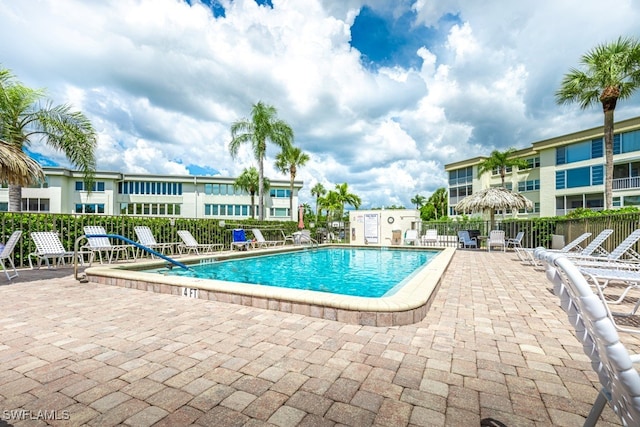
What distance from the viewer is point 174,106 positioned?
58.7 ft

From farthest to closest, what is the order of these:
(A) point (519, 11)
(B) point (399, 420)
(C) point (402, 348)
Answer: (A) point (519, 11), (C) point (402, 348), (B) point (399, 420)

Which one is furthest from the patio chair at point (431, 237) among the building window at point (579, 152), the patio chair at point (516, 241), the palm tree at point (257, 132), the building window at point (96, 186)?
the building window at point (96, 186)

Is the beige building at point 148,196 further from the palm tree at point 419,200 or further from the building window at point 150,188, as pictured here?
the palm tree at point 419,200

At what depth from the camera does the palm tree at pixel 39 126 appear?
892 centimetres

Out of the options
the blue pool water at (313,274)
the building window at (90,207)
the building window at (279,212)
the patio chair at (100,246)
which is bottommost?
the blue pool water at (313,274)

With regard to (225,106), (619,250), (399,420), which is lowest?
(399,420)

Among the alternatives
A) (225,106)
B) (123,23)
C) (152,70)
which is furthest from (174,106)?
(123,23)

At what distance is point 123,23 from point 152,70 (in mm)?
4563

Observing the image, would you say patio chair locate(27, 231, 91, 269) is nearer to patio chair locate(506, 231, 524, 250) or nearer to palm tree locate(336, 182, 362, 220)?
patio chair locate(506, 231, 524, 250)

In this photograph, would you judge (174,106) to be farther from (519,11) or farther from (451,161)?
(451,161)

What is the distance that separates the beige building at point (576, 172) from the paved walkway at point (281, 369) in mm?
28489

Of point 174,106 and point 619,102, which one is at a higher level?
point 174,106

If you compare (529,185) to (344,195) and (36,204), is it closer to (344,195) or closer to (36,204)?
(344,195)

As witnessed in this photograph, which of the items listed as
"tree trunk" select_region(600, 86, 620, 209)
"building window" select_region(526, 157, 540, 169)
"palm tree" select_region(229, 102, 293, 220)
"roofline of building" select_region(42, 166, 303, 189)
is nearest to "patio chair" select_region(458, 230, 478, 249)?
"tree trunk" select_region(600, 86, 620, 209)
